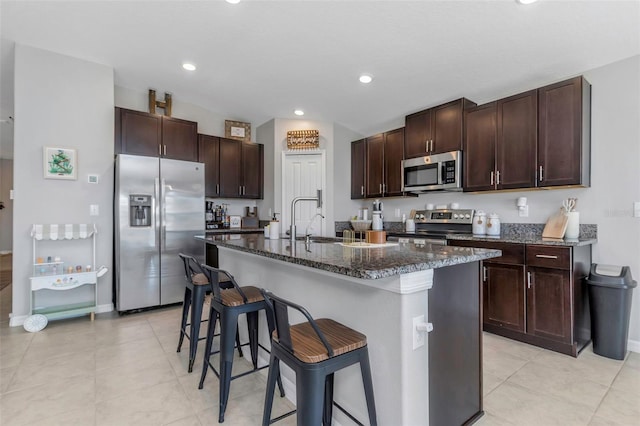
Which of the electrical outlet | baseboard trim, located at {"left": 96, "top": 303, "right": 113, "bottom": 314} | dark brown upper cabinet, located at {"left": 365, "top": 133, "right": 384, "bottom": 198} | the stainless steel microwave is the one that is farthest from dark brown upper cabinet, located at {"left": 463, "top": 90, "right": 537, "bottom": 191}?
baseboard trim, located at {"left": 96, "top": 303, "right": 113, "bottom": 314}

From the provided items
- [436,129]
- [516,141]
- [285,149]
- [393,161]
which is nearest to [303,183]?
[285,149]

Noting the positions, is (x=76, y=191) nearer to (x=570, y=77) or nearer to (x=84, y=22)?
(x=84, y=22)

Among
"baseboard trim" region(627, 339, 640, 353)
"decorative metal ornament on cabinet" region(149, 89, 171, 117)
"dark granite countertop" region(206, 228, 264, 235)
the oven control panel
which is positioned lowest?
"baseboard trim" region(627, 339, 640, 353)

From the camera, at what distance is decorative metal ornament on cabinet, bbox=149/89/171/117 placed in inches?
169

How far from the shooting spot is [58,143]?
11.1 feet

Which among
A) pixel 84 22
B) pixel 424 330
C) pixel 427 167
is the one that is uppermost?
pixel 84 22

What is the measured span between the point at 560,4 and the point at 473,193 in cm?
203

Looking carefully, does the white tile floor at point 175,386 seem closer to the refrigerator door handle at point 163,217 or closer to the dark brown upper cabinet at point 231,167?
the refrigerator door handle at point 163,217

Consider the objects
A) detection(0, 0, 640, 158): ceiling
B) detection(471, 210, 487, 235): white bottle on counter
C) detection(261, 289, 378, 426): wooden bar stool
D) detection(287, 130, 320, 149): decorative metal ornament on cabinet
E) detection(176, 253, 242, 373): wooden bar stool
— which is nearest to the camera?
detection(261, 289, 378, 426): wooden bar stool

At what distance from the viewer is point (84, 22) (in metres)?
2.84

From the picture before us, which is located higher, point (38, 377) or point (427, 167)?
point (427, 167)

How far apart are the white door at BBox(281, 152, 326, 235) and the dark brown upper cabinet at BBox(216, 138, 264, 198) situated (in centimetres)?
58

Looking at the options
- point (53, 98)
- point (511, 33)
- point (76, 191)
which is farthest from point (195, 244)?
point (511, 33)

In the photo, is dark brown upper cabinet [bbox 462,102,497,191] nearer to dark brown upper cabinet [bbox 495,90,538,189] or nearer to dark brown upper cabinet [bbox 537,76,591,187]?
dark brown upper cabinet [bbox 495,90,538,189]
